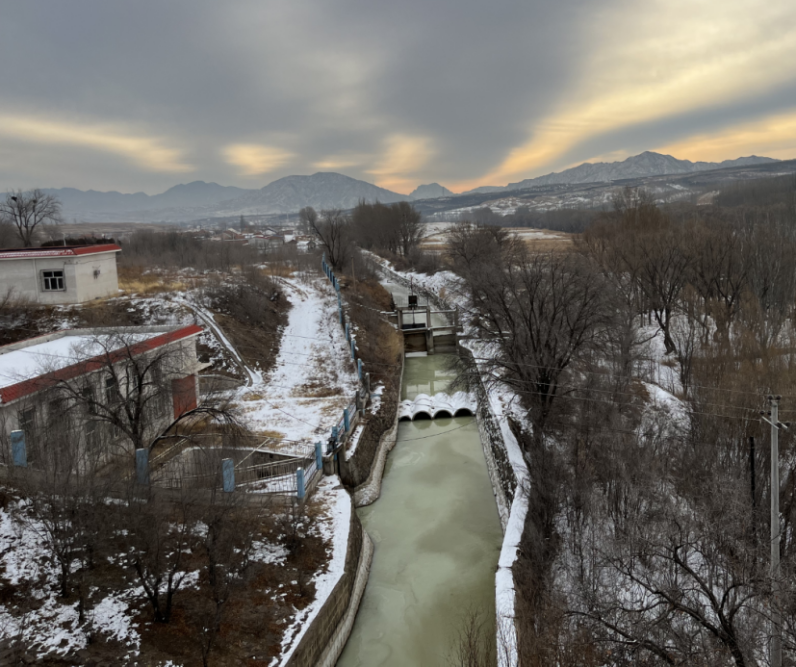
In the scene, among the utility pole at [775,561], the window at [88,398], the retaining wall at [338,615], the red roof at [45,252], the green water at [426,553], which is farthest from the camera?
the red roof at [45,252]

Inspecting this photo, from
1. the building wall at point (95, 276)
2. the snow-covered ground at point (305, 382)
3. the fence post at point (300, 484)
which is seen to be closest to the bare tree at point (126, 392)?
the fence post at point (300, 484)

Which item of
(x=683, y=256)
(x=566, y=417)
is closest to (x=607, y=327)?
(x=566, y=417)

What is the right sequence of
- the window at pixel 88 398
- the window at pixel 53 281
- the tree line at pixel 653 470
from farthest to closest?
the window at pixel 53 281 < the window at pixel 88 398 < the tree line at pixel 653 470

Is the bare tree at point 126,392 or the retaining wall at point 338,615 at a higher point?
the bare tree at point 126,392

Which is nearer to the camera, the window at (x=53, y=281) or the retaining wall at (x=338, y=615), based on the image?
the retaining wall at (x=338, y=615)

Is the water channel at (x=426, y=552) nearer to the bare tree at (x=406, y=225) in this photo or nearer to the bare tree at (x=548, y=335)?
the bare tree at (x=548, y=335)

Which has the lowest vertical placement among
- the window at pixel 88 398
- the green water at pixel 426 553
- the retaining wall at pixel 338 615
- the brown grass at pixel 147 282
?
the green water at pixel 426 553

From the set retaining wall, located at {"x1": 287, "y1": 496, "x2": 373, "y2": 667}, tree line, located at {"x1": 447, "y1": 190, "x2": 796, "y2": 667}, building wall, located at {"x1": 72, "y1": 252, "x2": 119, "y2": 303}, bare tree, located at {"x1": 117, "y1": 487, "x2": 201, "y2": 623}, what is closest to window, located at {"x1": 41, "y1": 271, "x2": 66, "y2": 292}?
building wall, located at {"x1": 72, "y1": 252, "x2": 119, "y2": 303}
